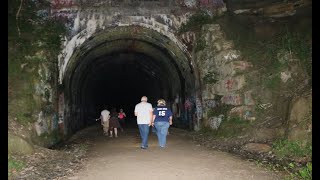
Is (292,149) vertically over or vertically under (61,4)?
under

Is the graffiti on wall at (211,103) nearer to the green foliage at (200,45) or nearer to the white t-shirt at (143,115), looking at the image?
the green foliage at (200,45)

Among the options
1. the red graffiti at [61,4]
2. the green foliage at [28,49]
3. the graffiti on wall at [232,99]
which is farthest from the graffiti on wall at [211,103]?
the red graffiti at [61,4]

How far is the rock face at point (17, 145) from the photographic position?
9062 mm

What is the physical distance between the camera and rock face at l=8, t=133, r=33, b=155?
9062mm

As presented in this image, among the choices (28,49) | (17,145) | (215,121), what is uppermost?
(28,49)

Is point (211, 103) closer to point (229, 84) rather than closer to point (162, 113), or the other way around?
point (229, 84)

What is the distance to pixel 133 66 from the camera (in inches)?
1022

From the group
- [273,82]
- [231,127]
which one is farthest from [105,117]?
[273,82]

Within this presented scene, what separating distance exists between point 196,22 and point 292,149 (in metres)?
8.02

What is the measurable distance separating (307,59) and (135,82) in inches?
831

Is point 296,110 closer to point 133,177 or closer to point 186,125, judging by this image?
point 133,177

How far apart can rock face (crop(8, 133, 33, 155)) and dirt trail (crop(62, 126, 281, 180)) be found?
5.45 ft

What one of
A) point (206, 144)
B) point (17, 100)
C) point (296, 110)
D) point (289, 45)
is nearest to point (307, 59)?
point (289, 45)

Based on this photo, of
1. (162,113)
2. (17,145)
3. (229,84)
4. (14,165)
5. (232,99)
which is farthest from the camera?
(229,84)
